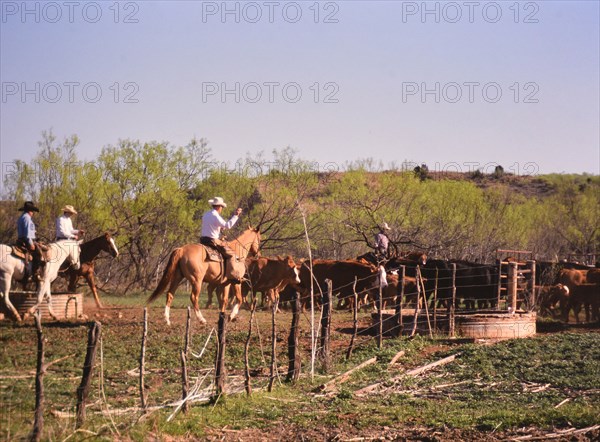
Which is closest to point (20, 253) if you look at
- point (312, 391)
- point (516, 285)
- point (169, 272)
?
point (169, 272)

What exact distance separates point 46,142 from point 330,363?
18485 millimetres

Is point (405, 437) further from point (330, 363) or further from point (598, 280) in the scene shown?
→ point (598, 280)

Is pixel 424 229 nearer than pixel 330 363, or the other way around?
pixel 330 363

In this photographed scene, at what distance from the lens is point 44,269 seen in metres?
19.0

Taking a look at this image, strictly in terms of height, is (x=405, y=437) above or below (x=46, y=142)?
below

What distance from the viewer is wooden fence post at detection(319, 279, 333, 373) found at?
1467 cm

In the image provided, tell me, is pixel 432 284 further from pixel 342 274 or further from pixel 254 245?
pixel 254 245

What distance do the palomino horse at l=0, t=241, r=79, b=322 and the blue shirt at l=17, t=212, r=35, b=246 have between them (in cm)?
39

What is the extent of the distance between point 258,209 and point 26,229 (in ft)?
59.7

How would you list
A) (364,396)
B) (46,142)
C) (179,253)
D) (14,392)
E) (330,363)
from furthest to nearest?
(46,142)
(179,253)
(330,363)
(364,396)
(14,392)

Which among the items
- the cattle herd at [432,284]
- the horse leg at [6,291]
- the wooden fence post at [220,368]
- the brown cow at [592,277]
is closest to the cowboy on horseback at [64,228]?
the horse leg at [6,291]

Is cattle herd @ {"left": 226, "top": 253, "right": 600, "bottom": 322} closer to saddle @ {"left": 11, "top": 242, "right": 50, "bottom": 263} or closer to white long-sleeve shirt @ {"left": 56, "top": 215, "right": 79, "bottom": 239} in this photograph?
white long-sleeve shirt @ {"left": 56, "top": 215, "right": 79, "bottom": 239}

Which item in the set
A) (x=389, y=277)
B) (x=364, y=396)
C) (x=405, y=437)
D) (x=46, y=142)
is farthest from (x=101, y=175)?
(x=405, y=437)

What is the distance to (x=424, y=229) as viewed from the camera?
134 feet
